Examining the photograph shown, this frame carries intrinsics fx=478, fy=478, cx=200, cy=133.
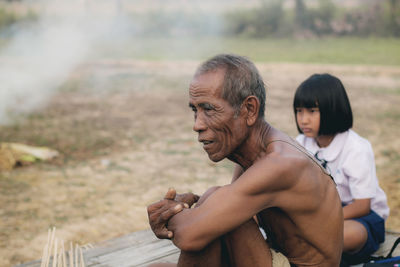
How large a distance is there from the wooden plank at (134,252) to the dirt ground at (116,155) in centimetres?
118

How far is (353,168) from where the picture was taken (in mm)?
3377

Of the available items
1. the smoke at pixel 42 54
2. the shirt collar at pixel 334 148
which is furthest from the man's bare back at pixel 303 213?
the smoke at pixel 42 54

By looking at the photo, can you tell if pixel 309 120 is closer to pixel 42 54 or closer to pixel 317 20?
pixel 42 54

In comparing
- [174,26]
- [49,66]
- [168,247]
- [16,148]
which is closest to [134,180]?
[16,148]

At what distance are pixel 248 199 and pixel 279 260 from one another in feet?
1.41

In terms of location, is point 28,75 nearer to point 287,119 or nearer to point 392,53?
point 287,119

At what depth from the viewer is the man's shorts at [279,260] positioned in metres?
2.37

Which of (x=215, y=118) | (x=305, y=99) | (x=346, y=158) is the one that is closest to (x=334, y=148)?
(x=346, y=158)

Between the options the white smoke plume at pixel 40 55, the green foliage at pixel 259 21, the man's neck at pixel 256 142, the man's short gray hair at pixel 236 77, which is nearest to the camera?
the man's short gray hair at pixel 236 77

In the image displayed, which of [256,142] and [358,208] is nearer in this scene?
[256,142]

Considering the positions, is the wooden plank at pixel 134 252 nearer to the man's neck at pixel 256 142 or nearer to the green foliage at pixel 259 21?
the man's neck at pixel 256 142

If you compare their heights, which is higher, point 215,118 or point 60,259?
point 215,118

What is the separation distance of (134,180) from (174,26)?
2509 cm

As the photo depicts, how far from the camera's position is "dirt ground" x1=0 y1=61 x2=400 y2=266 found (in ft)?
16.5
